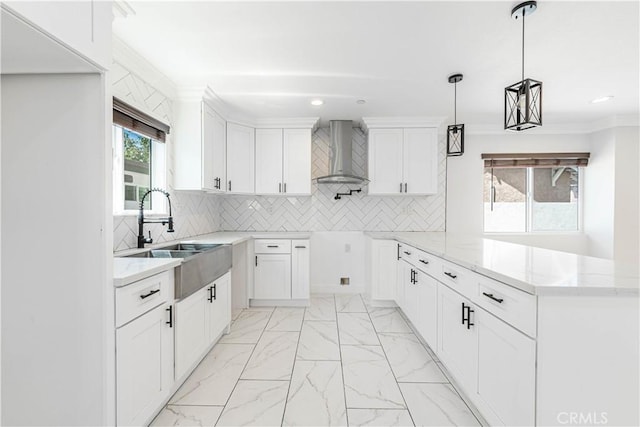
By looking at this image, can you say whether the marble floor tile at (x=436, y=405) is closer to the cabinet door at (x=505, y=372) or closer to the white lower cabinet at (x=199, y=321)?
the cabinet door at (x=505, y=372)

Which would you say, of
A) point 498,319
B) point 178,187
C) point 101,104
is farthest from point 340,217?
point 101,104

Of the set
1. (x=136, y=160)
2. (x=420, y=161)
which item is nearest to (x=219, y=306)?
(x=136, y=160)

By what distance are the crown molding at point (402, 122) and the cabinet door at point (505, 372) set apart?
2.89m

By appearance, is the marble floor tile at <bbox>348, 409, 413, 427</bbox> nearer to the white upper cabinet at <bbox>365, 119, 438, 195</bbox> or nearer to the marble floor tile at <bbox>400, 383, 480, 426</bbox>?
the marble floor tile at <bbox>400, 383, 480, 426</bbox>

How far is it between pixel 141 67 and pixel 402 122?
2985mm

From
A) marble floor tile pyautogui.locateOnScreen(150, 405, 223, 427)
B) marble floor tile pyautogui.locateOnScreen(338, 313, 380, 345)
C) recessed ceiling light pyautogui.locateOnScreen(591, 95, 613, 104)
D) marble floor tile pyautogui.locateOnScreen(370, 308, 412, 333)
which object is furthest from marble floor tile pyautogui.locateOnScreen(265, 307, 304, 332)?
recessed ceiling light pyautogui.locateOnScreen(591, 95, 613, 104)

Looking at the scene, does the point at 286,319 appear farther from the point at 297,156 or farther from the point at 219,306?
the point at 297,156

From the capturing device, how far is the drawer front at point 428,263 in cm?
224

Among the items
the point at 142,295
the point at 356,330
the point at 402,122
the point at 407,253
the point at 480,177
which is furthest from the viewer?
the point at 480,177

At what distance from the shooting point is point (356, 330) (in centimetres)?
297

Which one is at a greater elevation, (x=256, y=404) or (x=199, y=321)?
(x=199, y=321)

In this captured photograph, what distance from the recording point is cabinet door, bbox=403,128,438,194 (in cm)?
395

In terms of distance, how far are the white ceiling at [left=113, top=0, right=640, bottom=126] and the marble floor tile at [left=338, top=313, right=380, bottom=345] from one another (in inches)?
96.2

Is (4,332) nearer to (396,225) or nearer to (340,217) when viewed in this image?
(340,217)
